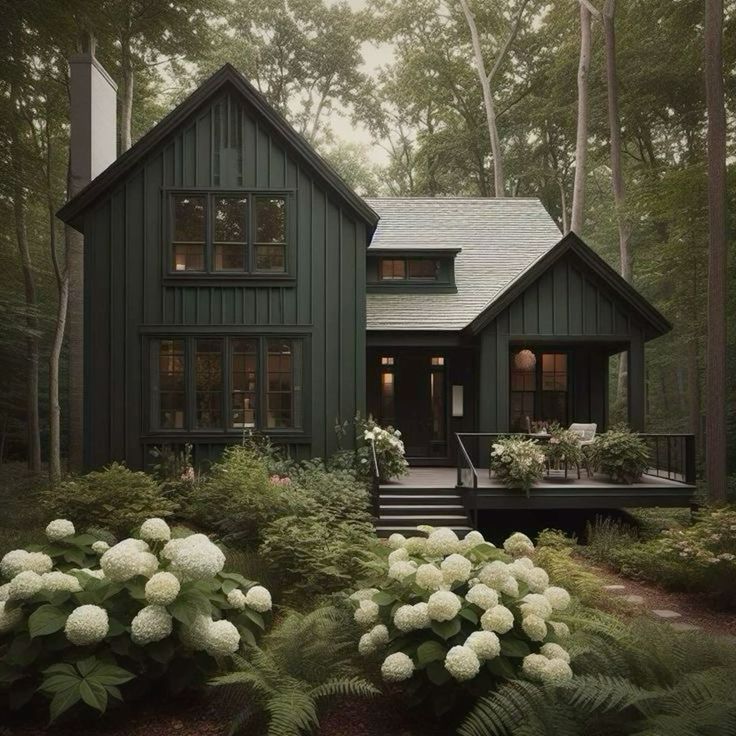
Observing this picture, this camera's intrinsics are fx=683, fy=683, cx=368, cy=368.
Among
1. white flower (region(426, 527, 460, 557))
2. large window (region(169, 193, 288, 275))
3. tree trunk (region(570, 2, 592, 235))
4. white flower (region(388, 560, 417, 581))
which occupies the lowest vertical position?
white flower (region(388, 560, 417, 581))

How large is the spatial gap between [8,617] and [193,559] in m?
1.29

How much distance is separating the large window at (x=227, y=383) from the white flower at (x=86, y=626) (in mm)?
8732

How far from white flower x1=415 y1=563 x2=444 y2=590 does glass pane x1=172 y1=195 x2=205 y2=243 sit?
32.9 ft

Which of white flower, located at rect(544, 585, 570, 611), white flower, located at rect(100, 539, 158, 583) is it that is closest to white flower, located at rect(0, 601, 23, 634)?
white flower, located at rect(100, 539, 158, 583)

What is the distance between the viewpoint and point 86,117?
14.2 m

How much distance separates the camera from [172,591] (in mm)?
4223

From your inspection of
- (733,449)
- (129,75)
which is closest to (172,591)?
(129,75)

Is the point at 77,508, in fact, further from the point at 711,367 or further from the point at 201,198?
the point at 711,367

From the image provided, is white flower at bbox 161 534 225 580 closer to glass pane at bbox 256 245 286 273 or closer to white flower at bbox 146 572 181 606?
white flower at bbox 146 572 181 606

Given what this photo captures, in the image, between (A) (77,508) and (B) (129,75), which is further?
(B) (129,75)

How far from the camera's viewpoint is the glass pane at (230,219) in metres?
13.1

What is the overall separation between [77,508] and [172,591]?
5880 millimetres

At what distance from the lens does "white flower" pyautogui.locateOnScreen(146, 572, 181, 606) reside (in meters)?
4.20

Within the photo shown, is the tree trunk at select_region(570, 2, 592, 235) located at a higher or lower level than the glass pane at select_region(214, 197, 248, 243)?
higher
